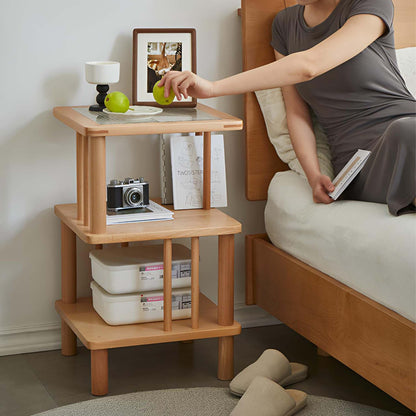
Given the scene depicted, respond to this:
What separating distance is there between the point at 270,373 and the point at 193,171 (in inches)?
23.2

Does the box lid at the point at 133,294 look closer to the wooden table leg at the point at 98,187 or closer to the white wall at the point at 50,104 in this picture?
the wooden table leg at the point at 98,187

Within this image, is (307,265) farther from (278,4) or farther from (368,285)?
(278,4)

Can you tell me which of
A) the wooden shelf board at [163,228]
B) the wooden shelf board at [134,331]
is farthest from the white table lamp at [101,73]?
the wooden shelf board at [134,331]

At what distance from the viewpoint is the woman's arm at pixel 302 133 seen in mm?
1896

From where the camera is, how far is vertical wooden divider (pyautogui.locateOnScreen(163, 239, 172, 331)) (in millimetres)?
1763

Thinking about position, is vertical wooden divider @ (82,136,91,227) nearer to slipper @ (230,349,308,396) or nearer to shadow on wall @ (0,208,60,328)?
shadow on wall @ (0,208,60,328)

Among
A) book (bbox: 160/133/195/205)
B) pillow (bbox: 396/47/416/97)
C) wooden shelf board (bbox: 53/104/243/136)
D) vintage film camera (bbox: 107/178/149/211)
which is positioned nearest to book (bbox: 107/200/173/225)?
vintage film camera (bbox: 107/178/149/211)

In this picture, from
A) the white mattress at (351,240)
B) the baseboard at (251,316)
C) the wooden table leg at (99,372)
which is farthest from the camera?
the baseboard at (251,316)

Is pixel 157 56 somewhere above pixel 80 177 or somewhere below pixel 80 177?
above

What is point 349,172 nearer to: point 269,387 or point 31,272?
point 269,387

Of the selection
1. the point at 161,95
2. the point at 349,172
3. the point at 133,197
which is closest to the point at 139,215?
the point at 133,197

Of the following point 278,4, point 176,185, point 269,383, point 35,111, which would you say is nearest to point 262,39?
point 278,4

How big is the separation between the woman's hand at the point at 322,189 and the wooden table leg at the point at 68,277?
2.22 ft

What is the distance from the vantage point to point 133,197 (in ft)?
6.22
